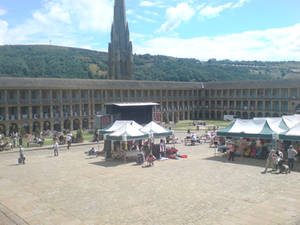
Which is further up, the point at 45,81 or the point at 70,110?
the point at 45,81

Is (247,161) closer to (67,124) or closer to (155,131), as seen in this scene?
(155,131)

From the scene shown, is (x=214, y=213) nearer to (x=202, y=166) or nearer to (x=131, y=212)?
(x=131, y=212)

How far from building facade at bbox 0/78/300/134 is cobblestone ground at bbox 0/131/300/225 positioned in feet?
75.3

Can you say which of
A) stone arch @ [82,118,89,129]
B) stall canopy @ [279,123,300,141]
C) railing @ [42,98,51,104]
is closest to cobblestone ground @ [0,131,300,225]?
stall canopy @ [279,123,300,141]

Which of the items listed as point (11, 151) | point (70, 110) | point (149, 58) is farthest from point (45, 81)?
point (149, 58)

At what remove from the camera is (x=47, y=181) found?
1477cm

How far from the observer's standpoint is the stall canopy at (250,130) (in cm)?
1847

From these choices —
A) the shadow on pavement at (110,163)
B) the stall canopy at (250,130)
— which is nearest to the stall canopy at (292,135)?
the stall canopy at (250,130)

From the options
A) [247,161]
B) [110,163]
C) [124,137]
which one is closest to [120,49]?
[124,137]

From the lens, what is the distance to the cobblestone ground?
9734 mm

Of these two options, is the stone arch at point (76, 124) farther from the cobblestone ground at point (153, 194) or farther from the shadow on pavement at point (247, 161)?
the shadow on pavement at point (247, 161)

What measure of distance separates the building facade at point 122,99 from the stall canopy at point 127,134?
1991 cm

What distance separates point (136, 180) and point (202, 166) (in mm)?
4485

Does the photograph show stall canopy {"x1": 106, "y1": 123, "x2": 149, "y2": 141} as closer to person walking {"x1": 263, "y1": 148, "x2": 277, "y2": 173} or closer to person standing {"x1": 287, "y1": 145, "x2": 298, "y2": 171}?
person walking {"x1": 263, "y1": 148, "x2": 277, "y2": 173}
